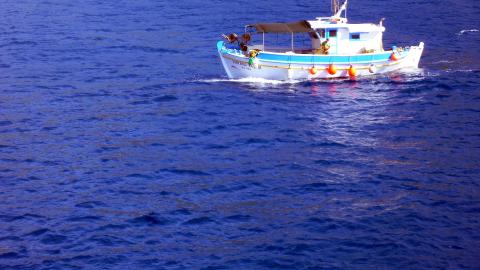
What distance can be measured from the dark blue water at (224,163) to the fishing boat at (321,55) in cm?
114

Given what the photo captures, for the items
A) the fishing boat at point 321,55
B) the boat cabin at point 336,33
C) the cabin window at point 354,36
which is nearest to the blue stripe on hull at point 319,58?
the fishing boat at point 321,55

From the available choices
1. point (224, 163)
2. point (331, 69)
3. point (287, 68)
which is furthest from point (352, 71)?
point (224, 163)

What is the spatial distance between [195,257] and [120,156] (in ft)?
48.5

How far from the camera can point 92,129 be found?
52344 millimetres

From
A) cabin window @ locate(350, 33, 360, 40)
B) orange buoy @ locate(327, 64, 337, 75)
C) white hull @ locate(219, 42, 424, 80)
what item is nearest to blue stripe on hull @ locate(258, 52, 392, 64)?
white hull @ locate(219, 42, 424, 80)

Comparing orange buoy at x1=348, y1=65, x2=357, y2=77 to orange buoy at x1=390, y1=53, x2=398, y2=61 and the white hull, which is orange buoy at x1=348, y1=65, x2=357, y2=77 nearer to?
the white hull

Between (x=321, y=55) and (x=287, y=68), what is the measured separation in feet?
9.82

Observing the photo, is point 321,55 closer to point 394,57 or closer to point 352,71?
point 352,71

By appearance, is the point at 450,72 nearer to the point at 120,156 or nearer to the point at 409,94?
the point at 409,94

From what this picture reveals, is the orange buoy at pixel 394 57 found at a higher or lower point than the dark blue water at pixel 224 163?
higher

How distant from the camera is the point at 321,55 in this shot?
62438 mm

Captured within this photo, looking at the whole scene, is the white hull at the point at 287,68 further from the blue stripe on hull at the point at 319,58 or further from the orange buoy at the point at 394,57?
the orange buoy at the point at 394,57

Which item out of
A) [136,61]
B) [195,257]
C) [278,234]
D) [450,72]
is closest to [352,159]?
[278,234]

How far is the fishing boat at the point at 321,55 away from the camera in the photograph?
204 feet
